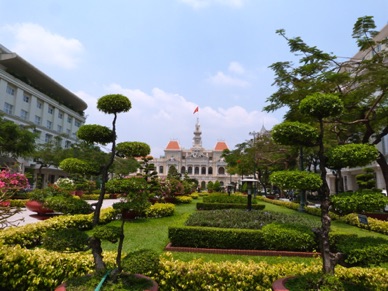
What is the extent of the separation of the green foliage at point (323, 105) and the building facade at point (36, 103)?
29445 millimetres

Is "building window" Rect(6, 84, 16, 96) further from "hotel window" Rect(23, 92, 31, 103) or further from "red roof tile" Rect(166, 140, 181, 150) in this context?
"red roof tile" Rect(166, 140, 181, 150)

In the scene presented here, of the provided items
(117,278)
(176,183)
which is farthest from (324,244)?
(176,183)

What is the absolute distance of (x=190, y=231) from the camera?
7793 millimetres

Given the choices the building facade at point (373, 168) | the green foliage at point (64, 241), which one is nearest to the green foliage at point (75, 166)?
the green foliage at point (64, 241)

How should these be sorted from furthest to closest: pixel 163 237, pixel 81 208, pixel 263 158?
pixel 263 158 < pixel 163 237 < pixel 81 208

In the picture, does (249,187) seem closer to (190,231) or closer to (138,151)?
(190,231)

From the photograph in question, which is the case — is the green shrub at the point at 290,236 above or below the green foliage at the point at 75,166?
below

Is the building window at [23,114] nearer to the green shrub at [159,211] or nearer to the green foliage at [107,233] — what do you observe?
the green shrub at [159,211]

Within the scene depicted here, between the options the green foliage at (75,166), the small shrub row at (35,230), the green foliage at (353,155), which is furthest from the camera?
the small shrub row at (35,230)

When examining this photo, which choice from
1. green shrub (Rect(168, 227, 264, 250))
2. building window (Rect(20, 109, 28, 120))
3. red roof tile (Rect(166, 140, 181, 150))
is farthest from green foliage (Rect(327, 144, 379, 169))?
red roof tile (Rect(166, 140, 181, 150))

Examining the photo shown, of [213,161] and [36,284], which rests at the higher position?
[213,161]

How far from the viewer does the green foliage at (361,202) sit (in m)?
3.73

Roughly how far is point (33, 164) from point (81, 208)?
37967mm

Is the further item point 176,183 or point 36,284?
point 176,183
